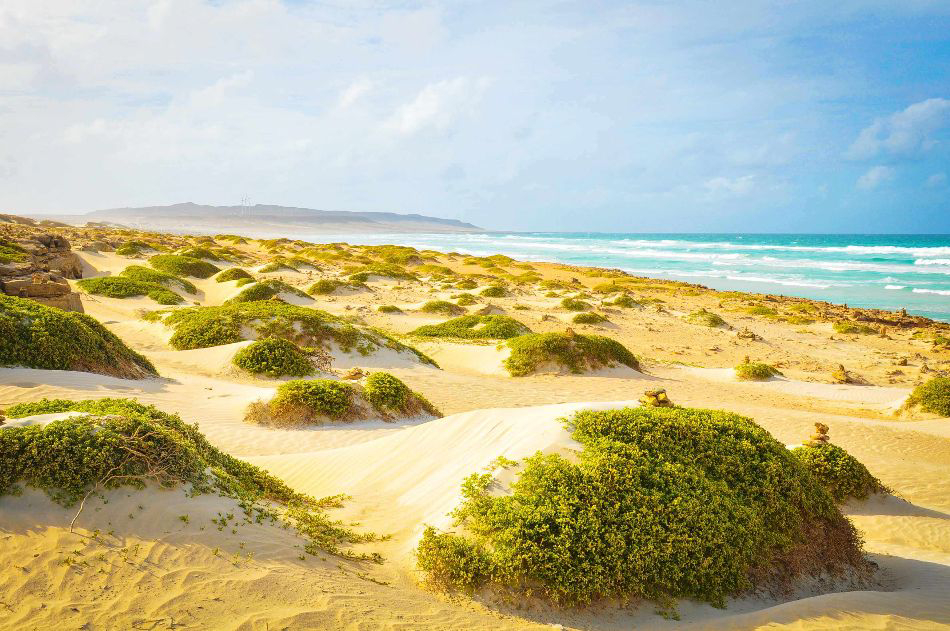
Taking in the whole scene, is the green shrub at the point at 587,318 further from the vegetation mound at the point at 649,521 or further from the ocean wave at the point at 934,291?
the ocean wave at the point at 934,291

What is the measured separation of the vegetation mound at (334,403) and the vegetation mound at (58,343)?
332 centimetres

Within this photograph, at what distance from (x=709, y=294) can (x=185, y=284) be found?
31237mm

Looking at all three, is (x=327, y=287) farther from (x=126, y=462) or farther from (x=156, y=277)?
(x=126, y=462)

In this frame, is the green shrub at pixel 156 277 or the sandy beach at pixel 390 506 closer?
the sandy beach at pixel 390 506

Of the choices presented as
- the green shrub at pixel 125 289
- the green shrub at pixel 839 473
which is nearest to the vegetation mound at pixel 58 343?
the green shrub at pixel 125 289

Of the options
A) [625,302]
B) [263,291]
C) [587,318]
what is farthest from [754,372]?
[263,291]

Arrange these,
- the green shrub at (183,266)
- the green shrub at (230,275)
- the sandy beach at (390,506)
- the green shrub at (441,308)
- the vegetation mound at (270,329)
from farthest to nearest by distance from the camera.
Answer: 1. the green shrub at (183,266)
2. the green shrub at (230,275)
3. the green shrub at (441,308)
4. the vegetation mound at (270,329)
5. the sandy beach at (390,506)

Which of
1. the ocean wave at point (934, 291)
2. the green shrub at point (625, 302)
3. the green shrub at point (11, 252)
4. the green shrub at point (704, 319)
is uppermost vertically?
the ocean wave at point (934, 291)

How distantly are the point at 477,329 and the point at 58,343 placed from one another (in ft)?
44.6

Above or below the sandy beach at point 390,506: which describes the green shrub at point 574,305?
above

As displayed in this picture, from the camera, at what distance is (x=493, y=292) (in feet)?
106

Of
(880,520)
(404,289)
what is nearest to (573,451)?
(880,520)

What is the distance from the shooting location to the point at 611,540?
5.11 meters

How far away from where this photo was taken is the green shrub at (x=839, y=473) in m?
8.83
